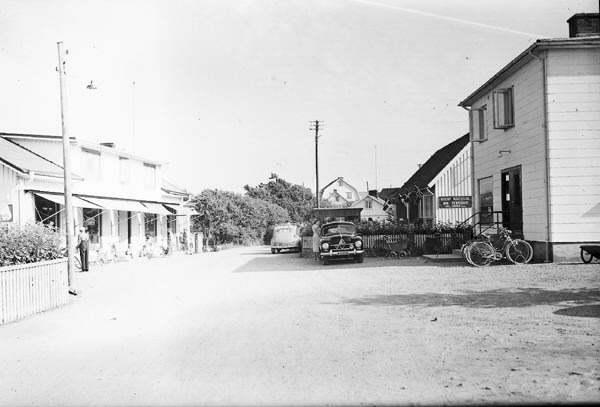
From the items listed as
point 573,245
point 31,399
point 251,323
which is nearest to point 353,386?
point 31,399

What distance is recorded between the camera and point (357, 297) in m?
11.8

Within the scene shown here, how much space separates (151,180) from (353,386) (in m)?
32.0

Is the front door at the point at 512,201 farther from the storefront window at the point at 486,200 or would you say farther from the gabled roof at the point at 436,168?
the gabled roof at the point at 436,168

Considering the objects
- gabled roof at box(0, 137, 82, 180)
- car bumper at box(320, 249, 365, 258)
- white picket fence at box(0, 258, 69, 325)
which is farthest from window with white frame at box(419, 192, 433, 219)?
white picket fence at box(0, 258, 69, 325)

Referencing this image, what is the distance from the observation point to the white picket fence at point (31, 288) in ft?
32.6

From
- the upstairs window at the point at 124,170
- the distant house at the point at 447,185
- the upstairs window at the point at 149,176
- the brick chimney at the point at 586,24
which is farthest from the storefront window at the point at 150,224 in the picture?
the brick chimney at the point at 586,24

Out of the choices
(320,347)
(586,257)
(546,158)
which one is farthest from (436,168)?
(320,347)

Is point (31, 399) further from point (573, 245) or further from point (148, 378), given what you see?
point (573, 245)

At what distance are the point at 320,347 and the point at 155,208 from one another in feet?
93.2

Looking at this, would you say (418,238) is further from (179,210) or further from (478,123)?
(179,210)

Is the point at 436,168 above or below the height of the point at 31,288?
above

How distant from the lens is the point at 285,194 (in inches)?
3964

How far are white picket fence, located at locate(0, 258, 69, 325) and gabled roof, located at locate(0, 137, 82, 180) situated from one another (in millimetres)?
13197

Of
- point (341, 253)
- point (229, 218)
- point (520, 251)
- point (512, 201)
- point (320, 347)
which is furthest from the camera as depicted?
point (229, 218)
